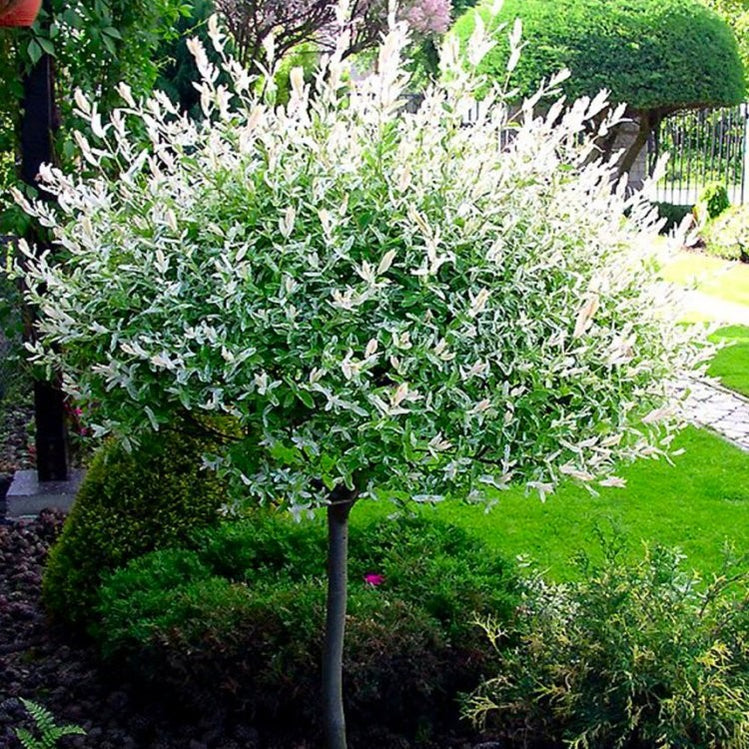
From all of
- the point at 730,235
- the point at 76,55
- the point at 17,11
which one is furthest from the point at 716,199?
the point at 17,11

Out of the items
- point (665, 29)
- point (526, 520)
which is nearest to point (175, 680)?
point (526, 520)

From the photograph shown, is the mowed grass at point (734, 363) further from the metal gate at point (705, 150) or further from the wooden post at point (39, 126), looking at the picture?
the metal gate at point (705, 150)

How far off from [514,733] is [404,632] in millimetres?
411

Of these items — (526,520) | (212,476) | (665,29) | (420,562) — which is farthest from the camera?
(665,29)

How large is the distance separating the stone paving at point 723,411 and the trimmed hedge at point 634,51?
11.8 metres

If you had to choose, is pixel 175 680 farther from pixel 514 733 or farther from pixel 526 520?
pixel 526 520

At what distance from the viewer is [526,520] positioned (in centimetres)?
529

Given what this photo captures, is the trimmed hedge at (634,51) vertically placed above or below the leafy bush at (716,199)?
above

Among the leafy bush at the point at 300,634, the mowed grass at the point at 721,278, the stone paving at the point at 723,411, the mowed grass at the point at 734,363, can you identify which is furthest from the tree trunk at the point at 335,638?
the mowed grass at the point at 721,278

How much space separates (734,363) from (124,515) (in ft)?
20.1

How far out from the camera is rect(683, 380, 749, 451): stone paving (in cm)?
677

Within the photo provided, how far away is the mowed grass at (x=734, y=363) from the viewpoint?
787 cm

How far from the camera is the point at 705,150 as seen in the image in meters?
21.2

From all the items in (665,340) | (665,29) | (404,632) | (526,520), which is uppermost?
(665,29)
